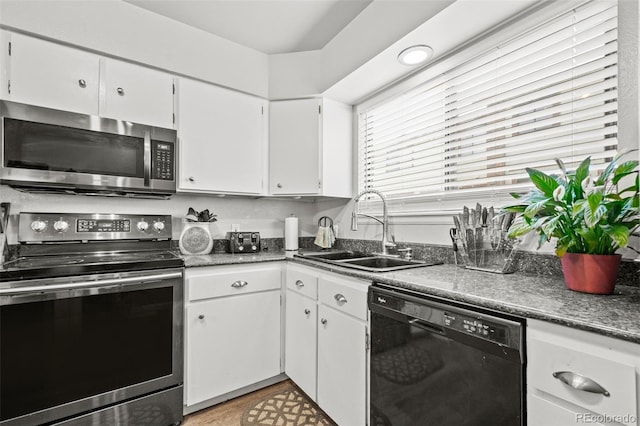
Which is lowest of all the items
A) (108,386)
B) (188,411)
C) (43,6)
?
(188,411)

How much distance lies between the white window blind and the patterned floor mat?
148 cm

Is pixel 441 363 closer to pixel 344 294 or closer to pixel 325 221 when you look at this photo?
pixel 344 294

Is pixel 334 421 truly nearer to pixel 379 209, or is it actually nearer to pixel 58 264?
pixel 379 209

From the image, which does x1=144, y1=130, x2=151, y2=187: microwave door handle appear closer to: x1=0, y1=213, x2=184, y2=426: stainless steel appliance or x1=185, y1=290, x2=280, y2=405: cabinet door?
x1=0, y1=213, x2=184, y2=426: stainless steel appliance

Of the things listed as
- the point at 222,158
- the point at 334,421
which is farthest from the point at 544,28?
the point at 334,421

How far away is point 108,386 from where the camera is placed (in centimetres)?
149

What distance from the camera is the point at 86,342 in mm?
1446

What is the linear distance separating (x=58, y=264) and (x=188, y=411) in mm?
1113

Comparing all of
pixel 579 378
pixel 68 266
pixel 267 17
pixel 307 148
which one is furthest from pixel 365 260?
pixel 267 17

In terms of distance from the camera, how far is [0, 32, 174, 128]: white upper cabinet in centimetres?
156

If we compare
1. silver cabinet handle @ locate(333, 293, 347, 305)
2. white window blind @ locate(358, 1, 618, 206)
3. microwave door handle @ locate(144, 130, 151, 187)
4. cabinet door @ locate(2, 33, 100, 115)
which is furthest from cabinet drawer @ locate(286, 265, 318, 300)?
cabinet door @ locate(2, 33, 100, 115)

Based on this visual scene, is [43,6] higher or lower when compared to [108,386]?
higher

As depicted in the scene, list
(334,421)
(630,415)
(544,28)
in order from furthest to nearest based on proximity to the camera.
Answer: (334,421) < (544,28) < (630,415)

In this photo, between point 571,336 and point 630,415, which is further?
point 571,336
